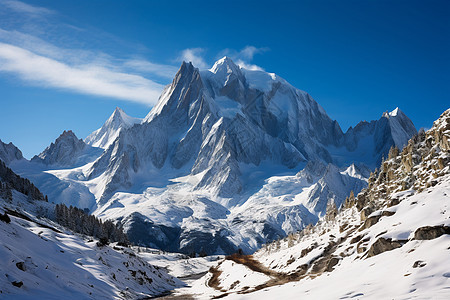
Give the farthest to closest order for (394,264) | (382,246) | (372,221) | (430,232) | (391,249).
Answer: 1. (372,221)
2. (382,246)
3. (391,249)
4. (430,232)
5. (394,264)

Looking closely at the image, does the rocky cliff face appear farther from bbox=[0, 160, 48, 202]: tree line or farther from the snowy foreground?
bbox=[0, 160, 48, 202]: tree line

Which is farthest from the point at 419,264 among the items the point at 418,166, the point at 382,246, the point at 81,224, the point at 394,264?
the point at 81,224

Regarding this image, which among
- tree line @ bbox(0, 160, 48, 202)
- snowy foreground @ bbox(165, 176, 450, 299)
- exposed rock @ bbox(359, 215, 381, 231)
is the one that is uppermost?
tree line @ bbox(0, 160, 48, 202)

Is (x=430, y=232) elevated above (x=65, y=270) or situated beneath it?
situated beneath

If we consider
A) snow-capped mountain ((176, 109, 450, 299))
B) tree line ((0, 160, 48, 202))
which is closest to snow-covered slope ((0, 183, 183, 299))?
snow-capped mountain ((176, 109, 450, 299))

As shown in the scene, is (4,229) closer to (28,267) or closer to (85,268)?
(28,267)

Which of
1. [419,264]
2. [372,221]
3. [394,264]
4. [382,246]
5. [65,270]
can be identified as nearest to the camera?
[419,264]

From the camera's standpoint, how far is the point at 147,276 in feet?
273

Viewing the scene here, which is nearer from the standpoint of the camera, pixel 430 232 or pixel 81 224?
pixel 430 232

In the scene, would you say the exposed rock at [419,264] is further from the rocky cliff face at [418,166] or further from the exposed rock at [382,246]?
the rocky cliff face at [418,166]

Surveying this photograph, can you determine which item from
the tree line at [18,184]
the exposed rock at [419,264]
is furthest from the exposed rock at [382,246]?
the tree line at [18,184]

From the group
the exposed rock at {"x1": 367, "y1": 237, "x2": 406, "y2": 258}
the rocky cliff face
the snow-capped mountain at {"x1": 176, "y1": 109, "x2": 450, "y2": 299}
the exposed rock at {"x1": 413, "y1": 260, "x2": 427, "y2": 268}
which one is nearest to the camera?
the snow-capped mountain at {"x1": 176, "y1": 109, "x2": 450, "y2": 299}

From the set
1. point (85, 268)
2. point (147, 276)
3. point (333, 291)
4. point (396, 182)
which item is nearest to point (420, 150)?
point (396, 182)

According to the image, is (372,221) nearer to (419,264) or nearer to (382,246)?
(382,246)
